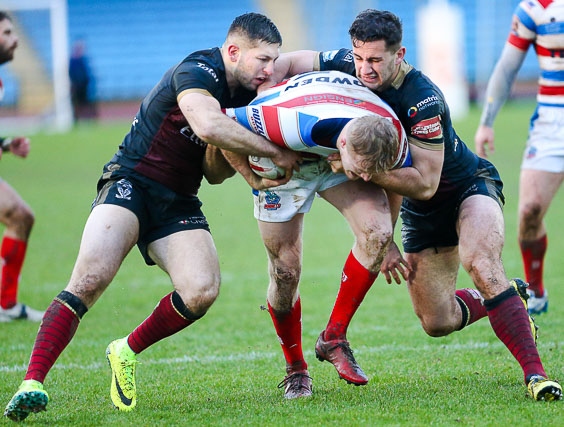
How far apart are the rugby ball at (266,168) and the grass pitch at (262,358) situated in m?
1.24

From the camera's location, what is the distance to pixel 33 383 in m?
4.36

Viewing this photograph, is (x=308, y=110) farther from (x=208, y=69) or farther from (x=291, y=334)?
(x=291, y=334)

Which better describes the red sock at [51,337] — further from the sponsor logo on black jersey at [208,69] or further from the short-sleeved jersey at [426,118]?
the short-sleeved jersey at [426,118]

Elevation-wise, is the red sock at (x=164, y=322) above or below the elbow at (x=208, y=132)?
below

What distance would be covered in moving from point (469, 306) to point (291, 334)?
3.98 ft

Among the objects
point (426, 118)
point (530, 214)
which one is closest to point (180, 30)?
point (530, 214)

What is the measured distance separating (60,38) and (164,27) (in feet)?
14.6

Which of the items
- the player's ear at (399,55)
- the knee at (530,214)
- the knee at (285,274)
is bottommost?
the knee at (530,214)

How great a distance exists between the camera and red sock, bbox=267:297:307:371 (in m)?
5.22

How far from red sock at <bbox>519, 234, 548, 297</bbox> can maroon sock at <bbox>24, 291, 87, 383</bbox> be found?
13.0 ft

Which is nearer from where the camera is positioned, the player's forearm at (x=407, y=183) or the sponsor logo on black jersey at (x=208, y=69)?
the player's forearm at (x=407, y=183)

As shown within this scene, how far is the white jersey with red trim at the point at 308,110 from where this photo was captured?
183 inches

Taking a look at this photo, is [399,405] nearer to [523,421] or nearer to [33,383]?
[523,421]

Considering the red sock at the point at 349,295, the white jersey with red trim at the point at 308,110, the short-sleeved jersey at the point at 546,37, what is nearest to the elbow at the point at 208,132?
the white jersey with red trim at the point at 308,110
